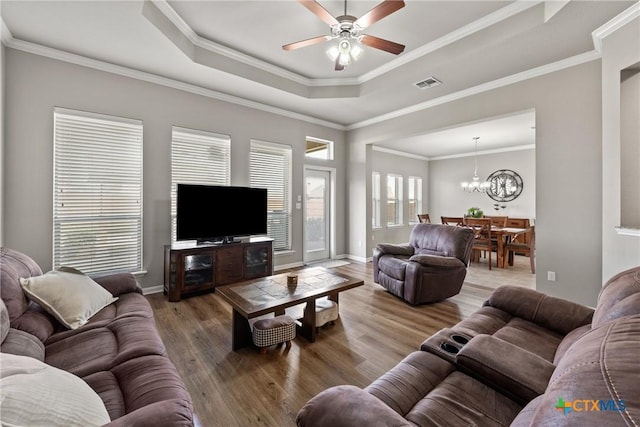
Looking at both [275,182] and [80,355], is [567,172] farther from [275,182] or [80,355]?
[80,355]

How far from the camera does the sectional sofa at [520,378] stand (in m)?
0.57

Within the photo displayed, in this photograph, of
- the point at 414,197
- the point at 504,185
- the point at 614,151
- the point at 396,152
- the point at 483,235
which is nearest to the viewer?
the point at 614,151

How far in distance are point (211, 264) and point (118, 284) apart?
1.41 metres

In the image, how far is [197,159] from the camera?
4.10 meters

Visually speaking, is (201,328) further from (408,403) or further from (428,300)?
(428,300)

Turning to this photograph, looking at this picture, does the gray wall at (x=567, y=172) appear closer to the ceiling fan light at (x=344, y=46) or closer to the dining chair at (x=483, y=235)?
the dining chair at (x=483, y=235)

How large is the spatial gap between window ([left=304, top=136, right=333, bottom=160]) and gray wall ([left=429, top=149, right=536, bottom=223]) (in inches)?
195

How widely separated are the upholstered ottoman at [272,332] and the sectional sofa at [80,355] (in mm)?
791

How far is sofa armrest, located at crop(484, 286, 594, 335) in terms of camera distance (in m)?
1.65

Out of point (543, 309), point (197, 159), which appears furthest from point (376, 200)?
point (543, 309)

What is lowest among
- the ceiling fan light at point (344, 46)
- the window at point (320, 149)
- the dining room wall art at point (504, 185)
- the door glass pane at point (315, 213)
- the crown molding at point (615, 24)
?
the door glass pane at point (315, 213)

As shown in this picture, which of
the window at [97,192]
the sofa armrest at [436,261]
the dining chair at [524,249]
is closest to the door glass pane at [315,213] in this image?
the sofa armrest at [436,261]

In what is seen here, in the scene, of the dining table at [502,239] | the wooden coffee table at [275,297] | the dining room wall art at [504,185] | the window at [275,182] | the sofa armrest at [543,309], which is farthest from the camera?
the dining room wall art at [504,185]

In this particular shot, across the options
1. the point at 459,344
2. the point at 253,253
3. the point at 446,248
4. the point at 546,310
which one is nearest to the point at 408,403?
the point at 459,344
